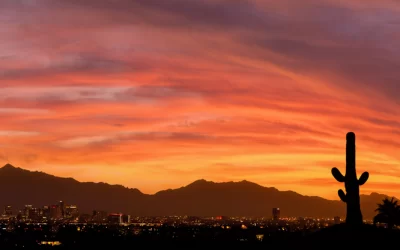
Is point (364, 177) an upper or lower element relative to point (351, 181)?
upper

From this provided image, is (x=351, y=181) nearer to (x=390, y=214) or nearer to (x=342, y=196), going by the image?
(x=342, y=196)

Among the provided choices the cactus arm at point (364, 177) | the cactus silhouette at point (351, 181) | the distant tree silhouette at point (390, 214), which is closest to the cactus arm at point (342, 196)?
the cactus silhouette at point (351, 181)

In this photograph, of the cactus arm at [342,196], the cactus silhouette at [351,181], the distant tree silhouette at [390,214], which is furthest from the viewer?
the distant tree silhouette at [390,214]

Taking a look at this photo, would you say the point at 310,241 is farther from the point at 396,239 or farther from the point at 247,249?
the point at 247,249

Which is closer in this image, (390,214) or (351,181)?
(351,181)

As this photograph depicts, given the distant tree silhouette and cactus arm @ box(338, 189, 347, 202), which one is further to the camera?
the distant tree silhouette

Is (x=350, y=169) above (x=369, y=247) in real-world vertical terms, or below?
above

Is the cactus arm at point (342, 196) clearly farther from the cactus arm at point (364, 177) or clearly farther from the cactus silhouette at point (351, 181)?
the cactus arm at point (364, 177)

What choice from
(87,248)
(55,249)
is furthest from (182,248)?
(55,249)

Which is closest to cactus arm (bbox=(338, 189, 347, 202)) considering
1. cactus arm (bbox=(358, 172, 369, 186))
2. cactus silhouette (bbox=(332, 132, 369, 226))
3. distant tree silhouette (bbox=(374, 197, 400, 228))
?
cactus silhouette (bbox=(332, 132, 369, 226))

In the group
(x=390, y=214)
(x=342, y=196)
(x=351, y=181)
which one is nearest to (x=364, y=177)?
(x=351, y=181)

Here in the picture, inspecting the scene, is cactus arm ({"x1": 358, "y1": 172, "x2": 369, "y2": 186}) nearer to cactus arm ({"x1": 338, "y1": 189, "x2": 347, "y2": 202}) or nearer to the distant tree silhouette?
cactus arm ({"x1": 338, "y1": 189, "x2": 347, "y2": 202})

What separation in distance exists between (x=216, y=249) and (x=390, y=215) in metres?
76.5

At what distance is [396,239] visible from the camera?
23.8 m
